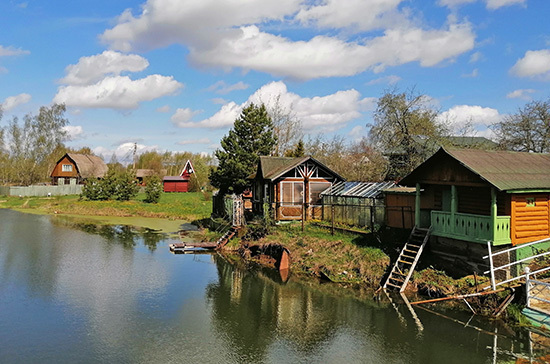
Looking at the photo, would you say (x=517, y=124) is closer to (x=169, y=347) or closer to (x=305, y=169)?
(x=305, y=169)

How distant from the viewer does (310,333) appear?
48.8 ft

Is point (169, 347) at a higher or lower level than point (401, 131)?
lower

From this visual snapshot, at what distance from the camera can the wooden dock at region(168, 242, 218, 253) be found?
2889 centimetres

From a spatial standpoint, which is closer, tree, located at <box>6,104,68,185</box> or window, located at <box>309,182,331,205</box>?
window, located at <box>309,182,331,205</box>

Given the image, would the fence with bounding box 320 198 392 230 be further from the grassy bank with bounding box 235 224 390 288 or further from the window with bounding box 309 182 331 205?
the window with bounding box 309 182 331 205

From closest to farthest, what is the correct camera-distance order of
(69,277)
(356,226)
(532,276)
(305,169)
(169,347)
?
(169,347) < (532,276) < (69,277) < (356,226) < (305,169)

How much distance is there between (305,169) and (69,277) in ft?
53.9

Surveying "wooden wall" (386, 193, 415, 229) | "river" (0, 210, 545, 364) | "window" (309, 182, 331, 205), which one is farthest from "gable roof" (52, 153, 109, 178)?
"wooden wall" (386, 193, 415, 229)

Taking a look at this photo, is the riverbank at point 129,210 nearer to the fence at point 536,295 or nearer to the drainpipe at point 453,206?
the drainpipe at point 453,206

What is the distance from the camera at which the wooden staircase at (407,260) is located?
18688 millimetres

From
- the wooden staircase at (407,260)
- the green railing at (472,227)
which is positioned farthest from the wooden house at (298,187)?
the green railing at (472,227)

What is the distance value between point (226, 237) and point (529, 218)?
62.0 ft

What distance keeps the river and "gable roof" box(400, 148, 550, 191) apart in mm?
5430

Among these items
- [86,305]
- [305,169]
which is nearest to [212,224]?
[305,169]
